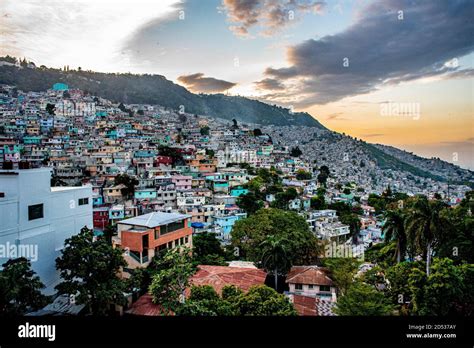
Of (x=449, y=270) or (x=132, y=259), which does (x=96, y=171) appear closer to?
(x=132, y=259)

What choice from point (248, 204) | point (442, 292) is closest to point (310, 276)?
point (442, 292)

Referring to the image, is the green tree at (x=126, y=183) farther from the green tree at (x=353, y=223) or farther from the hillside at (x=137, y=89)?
the hillside at (x=137, y=89)

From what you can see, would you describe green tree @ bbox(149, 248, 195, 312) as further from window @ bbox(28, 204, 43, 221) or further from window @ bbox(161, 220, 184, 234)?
window @ bbox(161, 220, 184, 234)

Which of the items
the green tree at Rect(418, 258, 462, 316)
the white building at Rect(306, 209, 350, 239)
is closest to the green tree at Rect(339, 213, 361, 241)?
the white building at Rect(306, 209, 350, 239)

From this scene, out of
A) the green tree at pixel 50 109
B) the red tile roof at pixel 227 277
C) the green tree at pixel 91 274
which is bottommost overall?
the red tile roof at pixel 227 277

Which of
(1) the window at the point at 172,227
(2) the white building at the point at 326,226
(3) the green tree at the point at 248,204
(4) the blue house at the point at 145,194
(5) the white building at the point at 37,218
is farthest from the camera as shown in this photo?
(4) the blue house at the point at 145,194

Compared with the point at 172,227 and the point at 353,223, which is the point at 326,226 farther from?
the point at 172,227

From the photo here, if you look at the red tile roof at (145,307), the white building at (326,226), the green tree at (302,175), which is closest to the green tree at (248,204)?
the white building at (326,226)
